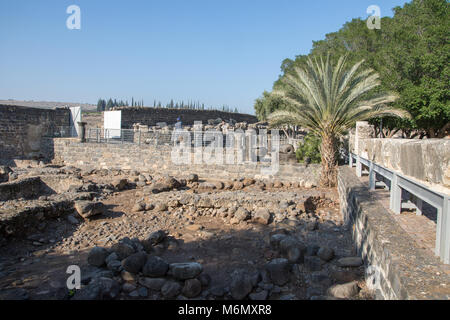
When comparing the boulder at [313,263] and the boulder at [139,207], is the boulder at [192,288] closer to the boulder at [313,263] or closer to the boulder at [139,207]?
the boulder at [313,263]

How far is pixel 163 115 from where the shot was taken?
28438 mm

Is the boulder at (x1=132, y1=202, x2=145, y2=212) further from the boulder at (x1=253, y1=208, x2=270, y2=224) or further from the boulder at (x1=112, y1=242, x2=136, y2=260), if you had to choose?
the boulder at (x1=112, y1=242, x2=136, y2=260)

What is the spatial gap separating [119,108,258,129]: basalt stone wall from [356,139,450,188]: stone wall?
23293 mm

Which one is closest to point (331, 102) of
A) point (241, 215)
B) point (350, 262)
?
point (241, 215)

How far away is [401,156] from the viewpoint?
373cm

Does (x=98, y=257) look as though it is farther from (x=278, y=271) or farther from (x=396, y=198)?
(x=396, y=198)

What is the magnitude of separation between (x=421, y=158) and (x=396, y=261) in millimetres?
1054

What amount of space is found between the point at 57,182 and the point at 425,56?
15643 mm

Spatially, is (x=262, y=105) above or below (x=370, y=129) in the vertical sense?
above

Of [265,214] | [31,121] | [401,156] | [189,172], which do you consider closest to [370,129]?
[265,214]

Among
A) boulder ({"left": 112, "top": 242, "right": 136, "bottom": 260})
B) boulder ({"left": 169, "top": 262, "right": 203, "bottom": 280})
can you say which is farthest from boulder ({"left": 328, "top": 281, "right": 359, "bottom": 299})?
boulder ({"left": 112, "top": 242, "right": 136, "bottom": 260})

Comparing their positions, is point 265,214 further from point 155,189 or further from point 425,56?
point 425,56
